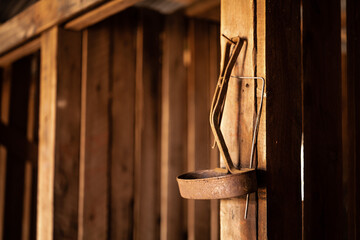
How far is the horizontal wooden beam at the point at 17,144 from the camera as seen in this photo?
3654 millimetres

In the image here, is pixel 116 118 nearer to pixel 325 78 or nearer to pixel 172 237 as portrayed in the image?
pixel 172 237

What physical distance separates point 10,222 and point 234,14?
3.39 meters

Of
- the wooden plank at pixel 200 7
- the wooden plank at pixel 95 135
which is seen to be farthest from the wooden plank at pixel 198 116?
the wooden plank at pixel 95 135

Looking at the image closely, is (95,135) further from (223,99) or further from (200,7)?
(223,99)

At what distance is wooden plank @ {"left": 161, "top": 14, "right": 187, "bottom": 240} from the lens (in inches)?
120

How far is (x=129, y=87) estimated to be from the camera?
2.87 m

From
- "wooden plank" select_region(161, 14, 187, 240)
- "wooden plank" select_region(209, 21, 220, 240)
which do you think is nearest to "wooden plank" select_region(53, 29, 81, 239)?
"wooden plank" select_region(161, 14, 187, 240)

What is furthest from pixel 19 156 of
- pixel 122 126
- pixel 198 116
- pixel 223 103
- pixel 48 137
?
pixel 223 103

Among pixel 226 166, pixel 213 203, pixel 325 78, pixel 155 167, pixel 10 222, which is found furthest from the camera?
pixel 10 222

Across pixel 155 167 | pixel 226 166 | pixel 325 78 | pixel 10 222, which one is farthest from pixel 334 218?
pixel 10 222

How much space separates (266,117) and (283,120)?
0.13m

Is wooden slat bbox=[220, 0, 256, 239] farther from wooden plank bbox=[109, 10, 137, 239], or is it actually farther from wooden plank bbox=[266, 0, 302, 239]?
wooden plank bbox=[109, 10, 137, 239]

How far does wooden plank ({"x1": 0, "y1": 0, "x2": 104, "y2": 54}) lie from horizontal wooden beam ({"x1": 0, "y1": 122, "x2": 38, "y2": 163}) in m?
0.82

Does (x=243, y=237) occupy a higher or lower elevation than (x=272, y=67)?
lower
